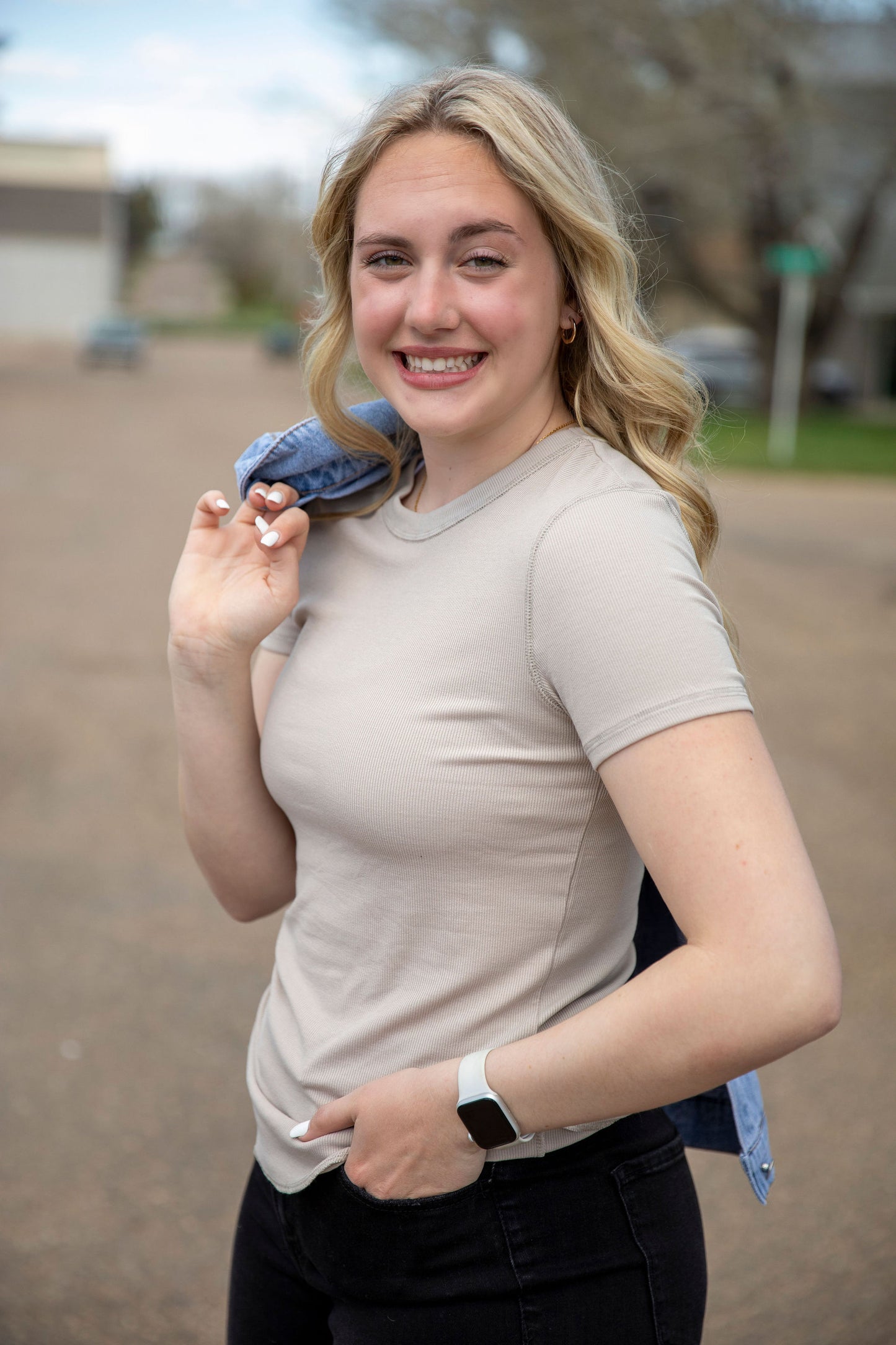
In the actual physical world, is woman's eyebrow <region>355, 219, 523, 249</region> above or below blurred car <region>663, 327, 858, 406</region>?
above

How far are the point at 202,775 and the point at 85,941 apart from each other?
2.86 metres

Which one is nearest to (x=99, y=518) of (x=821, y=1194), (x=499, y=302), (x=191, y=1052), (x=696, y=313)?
(x=191, y=1052)

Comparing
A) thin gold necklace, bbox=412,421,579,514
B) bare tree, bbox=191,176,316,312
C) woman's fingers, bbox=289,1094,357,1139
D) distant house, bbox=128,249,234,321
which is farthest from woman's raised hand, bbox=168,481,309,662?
bare tree, bbox=191,176,316,312

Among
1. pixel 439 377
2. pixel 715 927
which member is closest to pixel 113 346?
pixel 439 377

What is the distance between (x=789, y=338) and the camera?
24531 mm

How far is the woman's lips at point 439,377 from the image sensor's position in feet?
5.11

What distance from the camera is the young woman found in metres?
1.25

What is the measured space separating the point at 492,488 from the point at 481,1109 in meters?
0.72

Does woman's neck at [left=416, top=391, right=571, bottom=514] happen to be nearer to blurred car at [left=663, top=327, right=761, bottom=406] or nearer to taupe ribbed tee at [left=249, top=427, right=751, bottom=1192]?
taupe ribbed tee at [left=249, top=427, right=751, bottom=1192]

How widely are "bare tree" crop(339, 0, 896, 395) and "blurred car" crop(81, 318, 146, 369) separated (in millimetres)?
17597

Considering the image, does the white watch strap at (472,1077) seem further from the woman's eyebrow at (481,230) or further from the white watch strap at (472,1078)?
the woman's eyebrow at (481,230)

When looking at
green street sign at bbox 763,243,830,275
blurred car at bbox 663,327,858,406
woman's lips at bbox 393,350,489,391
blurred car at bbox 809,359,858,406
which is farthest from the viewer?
blurred car at bbox 809,359,858,406

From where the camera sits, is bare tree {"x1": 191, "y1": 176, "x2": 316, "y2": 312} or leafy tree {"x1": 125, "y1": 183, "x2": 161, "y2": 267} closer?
leafy tree {"x1": 125, "y1": 183, "x2": 161, "y2": 267}

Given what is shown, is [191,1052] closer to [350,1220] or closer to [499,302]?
[350,1220]
